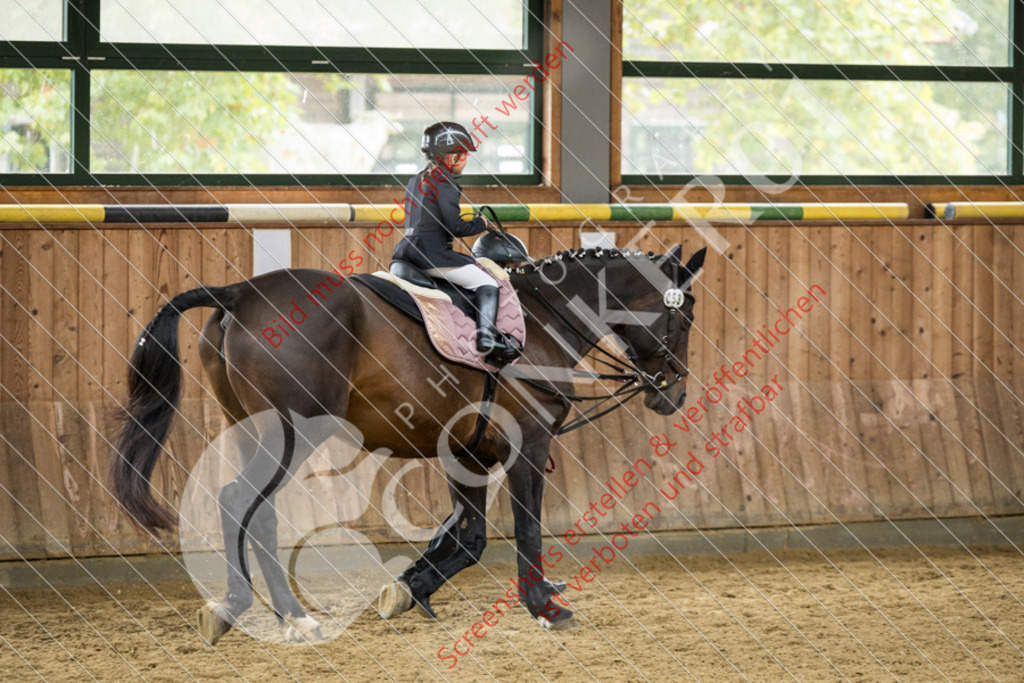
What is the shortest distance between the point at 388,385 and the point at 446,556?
0.95 metres

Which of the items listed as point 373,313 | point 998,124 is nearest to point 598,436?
point 373,313

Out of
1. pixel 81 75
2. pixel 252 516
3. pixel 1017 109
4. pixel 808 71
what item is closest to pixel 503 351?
pixel 252 516

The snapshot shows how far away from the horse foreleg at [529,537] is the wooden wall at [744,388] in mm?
1339

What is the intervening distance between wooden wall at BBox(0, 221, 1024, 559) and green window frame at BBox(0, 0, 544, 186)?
0.43 m

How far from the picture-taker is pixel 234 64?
19.2 feet

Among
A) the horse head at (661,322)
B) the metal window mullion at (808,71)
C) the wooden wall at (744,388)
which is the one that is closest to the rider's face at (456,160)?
the horse head at (661,322)

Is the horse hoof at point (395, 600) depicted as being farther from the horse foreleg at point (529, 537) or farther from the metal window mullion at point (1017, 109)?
the metal window mullion at point (1017, 109)

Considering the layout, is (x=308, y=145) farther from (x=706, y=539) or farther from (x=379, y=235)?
(x=706, y=539)

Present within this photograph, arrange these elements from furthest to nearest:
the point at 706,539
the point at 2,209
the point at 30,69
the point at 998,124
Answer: the point at 998,124
the point at 706,539
the point at 30,69
the point at 2,209

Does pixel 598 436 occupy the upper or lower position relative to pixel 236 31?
lower

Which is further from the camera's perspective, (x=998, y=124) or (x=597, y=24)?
(x=998, y=124)

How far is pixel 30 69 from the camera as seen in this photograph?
18.5 ft

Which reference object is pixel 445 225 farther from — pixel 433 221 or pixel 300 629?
pixel 300 629

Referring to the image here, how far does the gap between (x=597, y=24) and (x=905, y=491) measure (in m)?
3.31
